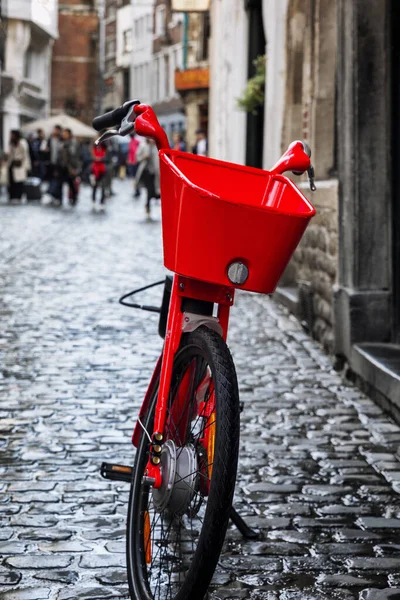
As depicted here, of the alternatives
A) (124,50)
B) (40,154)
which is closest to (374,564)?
(40,154)

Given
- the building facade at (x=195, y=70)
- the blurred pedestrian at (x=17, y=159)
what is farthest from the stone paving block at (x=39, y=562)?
the building facade at (x=195, y=70)

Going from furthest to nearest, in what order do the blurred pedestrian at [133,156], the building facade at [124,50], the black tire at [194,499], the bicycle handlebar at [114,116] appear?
the building facade at [124,50] < the blurred pedestrian at [133,156] < the bicycle handlebar at [114,116] < the black tire at [194,499]

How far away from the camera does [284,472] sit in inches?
215

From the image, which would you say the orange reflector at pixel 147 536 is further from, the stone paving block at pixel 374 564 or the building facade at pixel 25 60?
the building facade at pixel 25 60

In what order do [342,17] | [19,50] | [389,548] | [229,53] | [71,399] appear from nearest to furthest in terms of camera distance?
[389,548]
[71,399]
[342,17]
[229,53]
[19,50]

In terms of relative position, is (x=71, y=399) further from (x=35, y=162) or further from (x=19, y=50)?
(x=19, y=50)

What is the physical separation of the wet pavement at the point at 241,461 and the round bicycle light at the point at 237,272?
104cm

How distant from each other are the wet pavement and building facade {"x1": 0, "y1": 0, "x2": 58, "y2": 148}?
1843 inches

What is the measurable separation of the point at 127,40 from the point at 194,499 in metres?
79.3

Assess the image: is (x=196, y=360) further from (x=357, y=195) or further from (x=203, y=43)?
(x=203, y=43)

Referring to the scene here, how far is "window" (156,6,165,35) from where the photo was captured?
223 feet

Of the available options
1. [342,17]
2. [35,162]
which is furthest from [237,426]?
[35,162]

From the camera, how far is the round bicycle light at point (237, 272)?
342cm

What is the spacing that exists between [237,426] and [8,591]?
1013 millimetres
